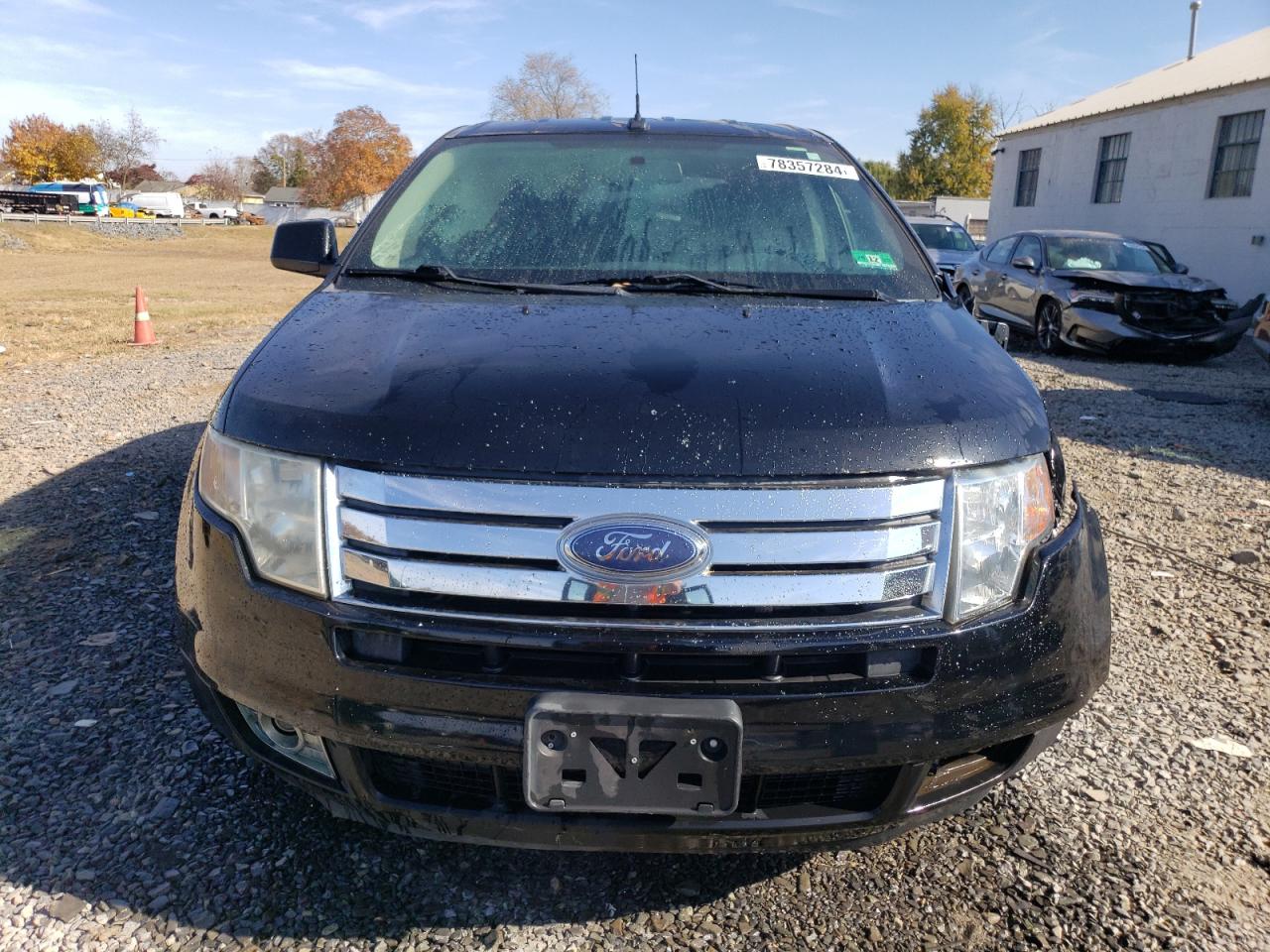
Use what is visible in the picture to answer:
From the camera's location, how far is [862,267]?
2.79m

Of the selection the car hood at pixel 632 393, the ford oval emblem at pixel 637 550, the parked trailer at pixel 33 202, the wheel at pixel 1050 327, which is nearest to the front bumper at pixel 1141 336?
the wheel at pixel 1050 327

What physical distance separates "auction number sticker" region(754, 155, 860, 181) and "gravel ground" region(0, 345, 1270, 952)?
74.5 inches

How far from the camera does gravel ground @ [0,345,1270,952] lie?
200cm

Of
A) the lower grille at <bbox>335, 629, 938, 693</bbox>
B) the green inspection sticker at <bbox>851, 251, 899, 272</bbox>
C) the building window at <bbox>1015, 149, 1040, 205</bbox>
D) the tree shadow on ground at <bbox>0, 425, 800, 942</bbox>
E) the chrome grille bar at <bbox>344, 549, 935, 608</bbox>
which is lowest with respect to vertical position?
the tree shadow on ground at <bbox>0, 425, 800, 942</bbox>

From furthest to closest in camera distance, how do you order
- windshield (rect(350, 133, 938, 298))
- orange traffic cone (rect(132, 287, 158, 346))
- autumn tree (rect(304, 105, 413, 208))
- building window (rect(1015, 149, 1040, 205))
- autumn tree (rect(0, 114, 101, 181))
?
autumn tree (rect(304, 105, 413, 208)) → autumn tree (rect(0, 114, 101, 181)) → building window (rect(1015, 149, 1040, 205)) → orange traffic cone (rect(132, 287, 158, 346)) → windshield (rect(350, 133, 938, 298))

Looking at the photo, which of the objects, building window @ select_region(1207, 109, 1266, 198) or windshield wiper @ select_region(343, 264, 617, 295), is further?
building window @ select_region(1207, 109, 1266, 198)

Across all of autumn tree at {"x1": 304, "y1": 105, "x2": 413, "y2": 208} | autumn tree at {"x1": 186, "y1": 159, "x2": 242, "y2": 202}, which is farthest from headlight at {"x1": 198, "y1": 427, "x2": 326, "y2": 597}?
autumn tree at {"x1": 186, "y1": 159, "x2": 242, "y2": 202}

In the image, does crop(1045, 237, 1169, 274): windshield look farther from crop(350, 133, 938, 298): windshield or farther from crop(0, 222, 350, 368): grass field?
crop(0, 222, 350, 368): grass field

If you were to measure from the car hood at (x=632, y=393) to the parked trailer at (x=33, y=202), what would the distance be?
69.5m

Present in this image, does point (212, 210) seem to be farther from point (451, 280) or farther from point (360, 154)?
point (451, 280)

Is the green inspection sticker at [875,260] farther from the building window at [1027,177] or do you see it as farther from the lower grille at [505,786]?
the building window at [1027,177]

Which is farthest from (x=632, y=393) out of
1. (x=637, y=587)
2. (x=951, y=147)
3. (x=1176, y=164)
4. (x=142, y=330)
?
(x=951, y=147)

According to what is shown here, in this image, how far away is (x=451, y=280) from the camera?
2633mm

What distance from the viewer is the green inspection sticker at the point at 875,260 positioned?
2.81 m
